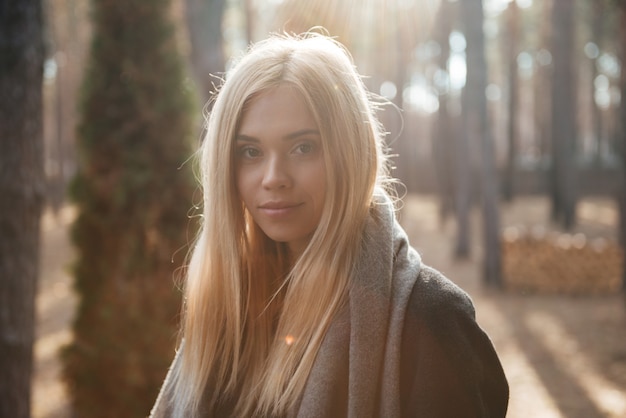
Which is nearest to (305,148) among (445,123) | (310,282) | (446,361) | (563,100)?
(310,282)

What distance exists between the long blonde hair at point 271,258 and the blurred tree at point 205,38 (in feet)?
24.5

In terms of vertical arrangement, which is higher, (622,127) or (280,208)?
(622,127)

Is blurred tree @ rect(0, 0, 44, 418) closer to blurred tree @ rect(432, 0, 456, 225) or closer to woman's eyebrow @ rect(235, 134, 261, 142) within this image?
woman's eyebrow @ rect(235, 134, 261, 142)

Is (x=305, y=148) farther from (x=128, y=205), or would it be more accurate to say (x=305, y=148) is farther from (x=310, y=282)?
(x=128, y=205)

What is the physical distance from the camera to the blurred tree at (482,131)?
Answer: 40.4ft

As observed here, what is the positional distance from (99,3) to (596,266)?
9.59 m

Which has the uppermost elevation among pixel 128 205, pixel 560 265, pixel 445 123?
pixel 445 123

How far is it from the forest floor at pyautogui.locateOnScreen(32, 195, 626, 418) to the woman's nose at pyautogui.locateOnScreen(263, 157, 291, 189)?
390cm

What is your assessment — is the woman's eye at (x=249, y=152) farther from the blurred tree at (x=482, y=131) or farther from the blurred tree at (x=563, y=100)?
the blurred tree at (x=563, y=100)

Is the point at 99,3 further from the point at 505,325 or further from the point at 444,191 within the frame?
the point at 444,191

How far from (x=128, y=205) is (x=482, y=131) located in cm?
921

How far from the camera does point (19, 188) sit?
4434 mm

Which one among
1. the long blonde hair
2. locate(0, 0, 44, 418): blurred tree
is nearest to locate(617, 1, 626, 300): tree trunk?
locate(0, 0, 44, 418): blurred tree

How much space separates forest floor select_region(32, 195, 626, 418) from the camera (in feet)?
21.1
